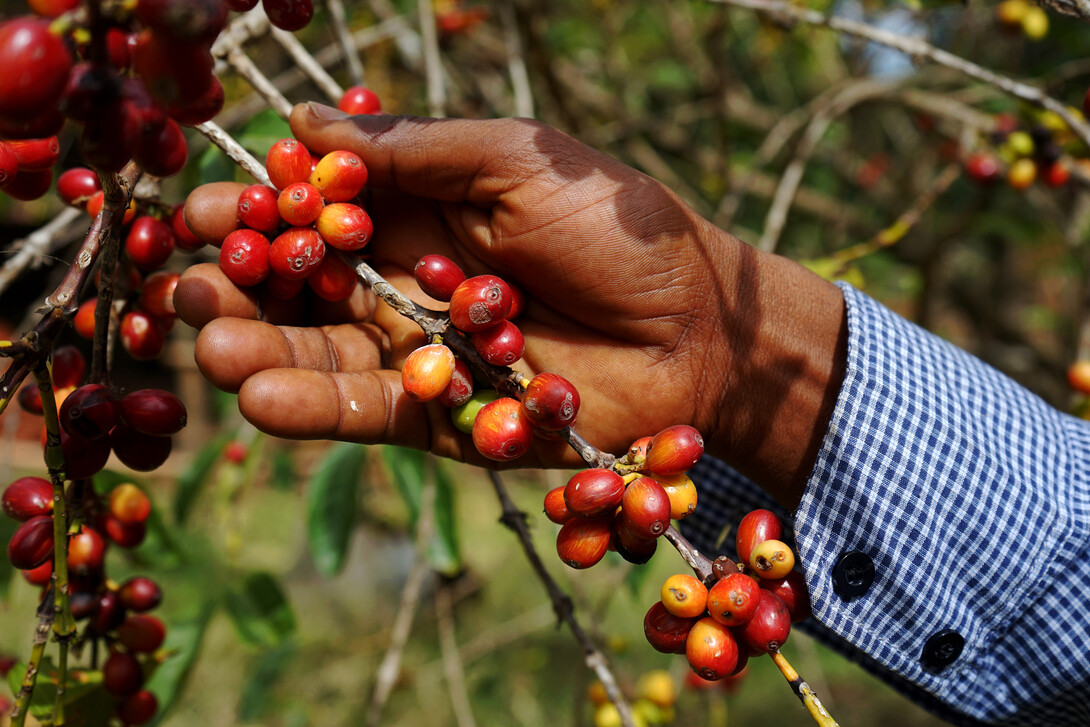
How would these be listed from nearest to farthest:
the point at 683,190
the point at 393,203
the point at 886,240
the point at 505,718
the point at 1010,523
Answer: the point at 1010,523
the point at 393,203
the point at 886,240
the point at 683,190
the point at 505,718

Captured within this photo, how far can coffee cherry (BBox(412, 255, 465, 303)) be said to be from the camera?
4.72 ft

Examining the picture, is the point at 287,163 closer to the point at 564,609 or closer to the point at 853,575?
the point at 564,609

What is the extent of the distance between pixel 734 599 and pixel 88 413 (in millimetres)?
1137

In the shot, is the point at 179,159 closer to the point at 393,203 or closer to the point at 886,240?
the point at 393,203

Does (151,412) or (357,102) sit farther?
(357,102)

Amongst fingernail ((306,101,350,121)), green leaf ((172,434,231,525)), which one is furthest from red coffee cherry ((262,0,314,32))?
green leaf ((172,434,231,525))

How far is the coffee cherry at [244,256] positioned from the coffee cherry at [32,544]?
22.7 inches

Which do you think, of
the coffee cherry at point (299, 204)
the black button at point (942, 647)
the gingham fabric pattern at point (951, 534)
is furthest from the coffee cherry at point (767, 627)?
the coffee cherry at point (299, 204)

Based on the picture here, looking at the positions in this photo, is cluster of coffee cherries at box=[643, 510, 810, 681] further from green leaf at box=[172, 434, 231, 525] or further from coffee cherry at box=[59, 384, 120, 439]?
green leaf at box=[172, 434, 231, 525]

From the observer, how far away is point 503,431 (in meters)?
1.35

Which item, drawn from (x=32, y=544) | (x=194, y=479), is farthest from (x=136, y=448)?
(x=194, y=479)

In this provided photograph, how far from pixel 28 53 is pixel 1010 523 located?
1.96 m

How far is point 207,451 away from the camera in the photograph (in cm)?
292

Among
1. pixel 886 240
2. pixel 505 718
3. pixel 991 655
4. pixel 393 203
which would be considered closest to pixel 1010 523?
pixel 991 655
